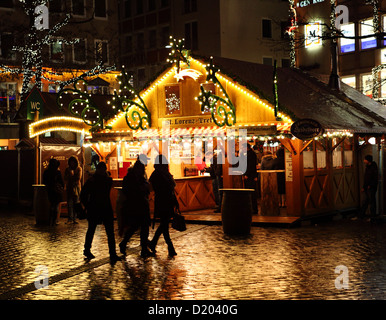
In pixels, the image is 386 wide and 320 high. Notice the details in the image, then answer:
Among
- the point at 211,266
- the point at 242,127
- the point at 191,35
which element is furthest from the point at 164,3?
the point at 211,266

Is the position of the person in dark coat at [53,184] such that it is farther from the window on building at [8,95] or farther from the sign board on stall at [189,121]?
the window on building at [8,95]

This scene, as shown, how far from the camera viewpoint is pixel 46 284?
33.0 ft

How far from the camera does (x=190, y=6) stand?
153ft

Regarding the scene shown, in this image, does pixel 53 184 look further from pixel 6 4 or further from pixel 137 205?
pixel 6 4

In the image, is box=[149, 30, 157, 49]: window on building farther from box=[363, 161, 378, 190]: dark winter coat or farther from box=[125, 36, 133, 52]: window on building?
box=[363, 161, 378, 190]: dark winter coat

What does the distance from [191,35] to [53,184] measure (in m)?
30.4

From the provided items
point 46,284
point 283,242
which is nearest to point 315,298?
point 46,284

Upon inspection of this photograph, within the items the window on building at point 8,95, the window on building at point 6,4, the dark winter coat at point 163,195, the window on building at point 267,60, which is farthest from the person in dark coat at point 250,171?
the window on building at point 6,4

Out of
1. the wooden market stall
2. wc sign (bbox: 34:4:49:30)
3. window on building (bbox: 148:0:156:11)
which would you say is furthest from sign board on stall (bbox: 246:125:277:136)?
window on building (bbox: 148:0:156:11)

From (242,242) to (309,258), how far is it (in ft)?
8.34

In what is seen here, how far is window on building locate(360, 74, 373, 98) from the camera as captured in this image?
3168cm

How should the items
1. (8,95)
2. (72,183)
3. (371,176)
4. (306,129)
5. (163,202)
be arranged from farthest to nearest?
(8,95) < (72,183) < (371,176) < (306,129) < (163,202)

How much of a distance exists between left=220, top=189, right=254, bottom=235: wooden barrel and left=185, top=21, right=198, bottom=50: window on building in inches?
1231
